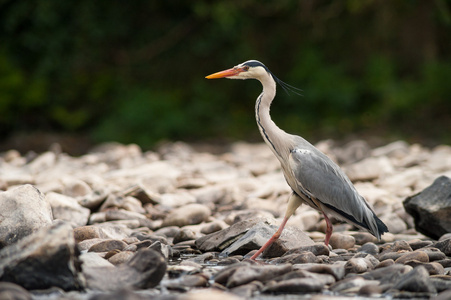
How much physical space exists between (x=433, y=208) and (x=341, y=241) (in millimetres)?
710

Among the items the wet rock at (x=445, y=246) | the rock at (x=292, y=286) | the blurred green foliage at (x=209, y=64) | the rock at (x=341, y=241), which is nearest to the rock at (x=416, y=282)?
the rock at (x=292, y=286)

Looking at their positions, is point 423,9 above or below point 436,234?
above

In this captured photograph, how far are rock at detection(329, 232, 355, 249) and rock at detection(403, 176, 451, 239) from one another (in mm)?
537

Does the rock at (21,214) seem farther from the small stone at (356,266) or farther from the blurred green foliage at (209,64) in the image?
the blurred green foliage at (209,64)

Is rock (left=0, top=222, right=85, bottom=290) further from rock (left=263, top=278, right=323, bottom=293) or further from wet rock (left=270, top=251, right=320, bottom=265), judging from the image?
wet rock (left=270, top=251, right=320, bottom=265)

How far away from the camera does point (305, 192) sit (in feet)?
15.1

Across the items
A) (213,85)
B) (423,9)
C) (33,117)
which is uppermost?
(423,9)

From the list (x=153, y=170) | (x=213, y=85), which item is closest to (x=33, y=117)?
(x=213, y=85)

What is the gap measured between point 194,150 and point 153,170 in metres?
4.06

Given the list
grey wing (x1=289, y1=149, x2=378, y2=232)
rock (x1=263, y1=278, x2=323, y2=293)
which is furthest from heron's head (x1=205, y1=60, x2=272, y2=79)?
rock (x1=263, y1=278, x2=323, y2=293)

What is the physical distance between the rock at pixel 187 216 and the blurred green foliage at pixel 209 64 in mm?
7583

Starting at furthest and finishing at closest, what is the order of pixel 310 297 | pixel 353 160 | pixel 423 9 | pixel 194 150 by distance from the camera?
pixel 423 9 < pixel 194 150 < pixel 353 160 < pixel 310 297

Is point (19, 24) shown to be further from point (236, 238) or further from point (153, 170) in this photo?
point (236, 238)

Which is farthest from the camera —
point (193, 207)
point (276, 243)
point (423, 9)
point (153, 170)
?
point (423, 9)
